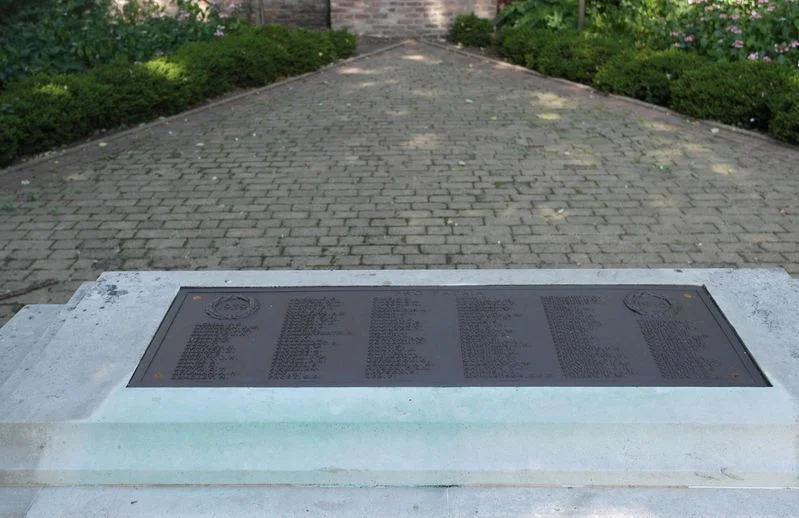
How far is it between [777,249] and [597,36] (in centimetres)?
578

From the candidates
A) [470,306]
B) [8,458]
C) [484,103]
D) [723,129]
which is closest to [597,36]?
[484,103]

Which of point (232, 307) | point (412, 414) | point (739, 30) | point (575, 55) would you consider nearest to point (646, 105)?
point (575, 55)

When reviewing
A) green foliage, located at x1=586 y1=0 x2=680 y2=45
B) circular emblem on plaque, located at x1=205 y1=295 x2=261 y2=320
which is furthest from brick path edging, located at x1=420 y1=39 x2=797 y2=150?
circular emblem on plaque, located at x1=205 y1=295 x2=261 y2=320

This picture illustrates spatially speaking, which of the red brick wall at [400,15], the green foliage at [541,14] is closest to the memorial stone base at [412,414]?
the green foliage at [541,14]

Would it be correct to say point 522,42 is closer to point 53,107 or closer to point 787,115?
point 787,115

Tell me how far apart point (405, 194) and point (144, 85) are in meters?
3.60

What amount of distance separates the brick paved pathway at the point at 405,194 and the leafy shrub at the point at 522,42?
1.72 meters

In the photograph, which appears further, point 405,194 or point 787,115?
point 787,115

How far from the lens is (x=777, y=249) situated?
17.1 ft

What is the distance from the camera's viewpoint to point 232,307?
359 centimetres

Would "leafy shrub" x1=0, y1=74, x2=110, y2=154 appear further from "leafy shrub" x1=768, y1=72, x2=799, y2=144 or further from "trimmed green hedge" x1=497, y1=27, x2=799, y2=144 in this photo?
"leafy shrub" x1=768, y1=72, x2=799, y2=144

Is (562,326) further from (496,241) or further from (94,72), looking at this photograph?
(94,72)

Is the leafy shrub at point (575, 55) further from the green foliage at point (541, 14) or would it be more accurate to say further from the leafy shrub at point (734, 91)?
the leafy shrub at point (734, 91)

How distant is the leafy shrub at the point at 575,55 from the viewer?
31.2ft
